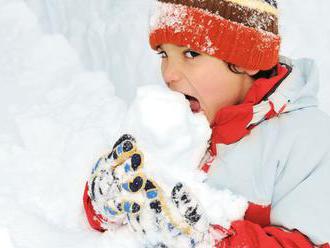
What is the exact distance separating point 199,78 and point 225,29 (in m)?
0.13

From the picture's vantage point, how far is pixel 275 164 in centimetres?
145

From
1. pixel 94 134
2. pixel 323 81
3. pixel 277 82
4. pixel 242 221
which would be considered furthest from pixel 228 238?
pixel 323 81

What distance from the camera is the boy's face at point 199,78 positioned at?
58.3 inches

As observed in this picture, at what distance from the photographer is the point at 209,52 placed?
1.46m

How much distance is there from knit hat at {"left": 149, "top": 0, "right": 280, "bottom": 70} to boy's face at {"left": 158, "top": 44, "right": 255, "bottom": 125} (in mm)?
28

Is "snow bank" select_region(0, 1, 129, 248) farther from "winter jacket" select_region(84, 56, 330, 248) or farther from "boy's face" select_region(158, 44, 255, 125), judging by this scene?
"boy's face" select_region(158, 44, 255, 125)

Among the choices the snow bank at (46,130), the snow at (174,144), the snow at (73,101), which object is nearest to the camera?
the snow at (174,144)

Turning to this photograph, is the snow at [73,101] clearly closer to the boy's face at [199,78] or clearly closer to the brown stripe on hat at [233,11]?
the boy's face at [199,78]

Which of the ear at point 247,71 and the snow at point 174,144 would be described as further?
the ear at point 247,71

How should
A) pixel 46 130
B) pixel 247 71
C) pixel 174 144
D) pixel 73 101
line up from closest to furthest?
pixel 174 144, pixel 247 71, pixel 46 130, pixel 73 101

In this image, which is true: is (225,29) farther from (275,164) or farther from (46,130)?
(46,130)

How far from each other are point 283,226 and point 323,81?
47.0 inches

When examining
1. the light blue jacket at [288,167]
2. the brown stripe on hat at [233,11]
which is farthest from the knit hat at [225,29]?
the light blue jacket at [288,167]

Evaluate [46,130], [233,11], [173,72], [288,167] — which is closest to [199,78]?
[173,72]
